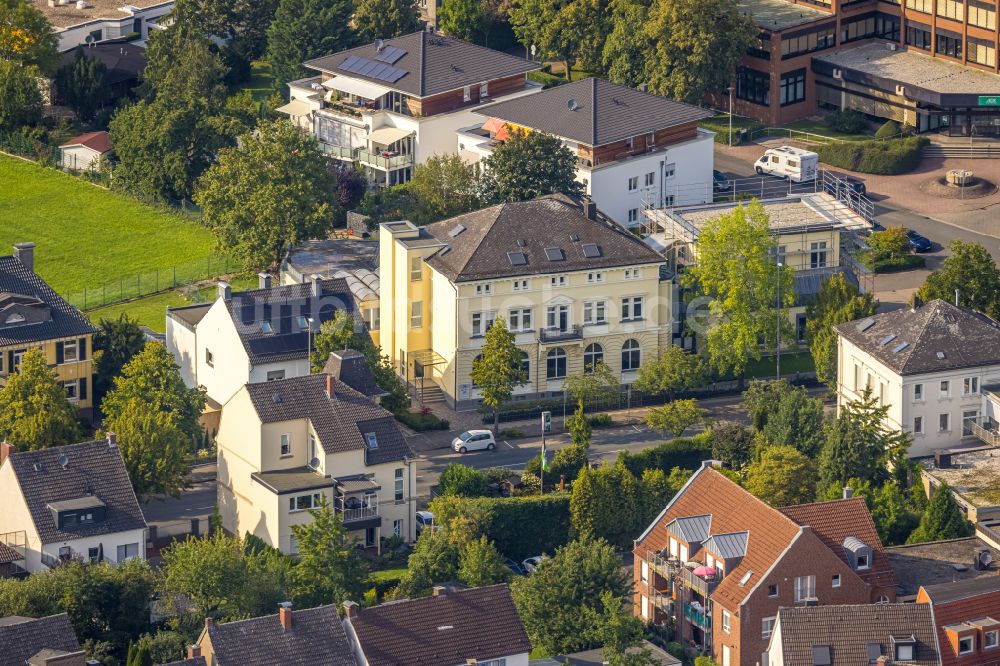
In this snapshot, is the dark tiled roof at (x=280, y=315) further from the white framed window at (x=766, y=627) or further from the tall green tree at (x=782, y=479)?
the white framed window at (x=766, y=627)

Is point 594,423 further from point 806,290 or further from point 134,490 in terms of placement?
point 134,490

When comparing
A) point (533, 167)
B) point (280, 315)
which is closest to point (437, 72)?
point (533, 167)

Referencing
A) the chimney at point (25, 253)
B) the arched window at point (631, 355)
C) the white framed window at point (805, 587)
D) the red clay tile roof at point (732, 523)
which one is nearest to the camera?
the white framed window at point (805, 587)

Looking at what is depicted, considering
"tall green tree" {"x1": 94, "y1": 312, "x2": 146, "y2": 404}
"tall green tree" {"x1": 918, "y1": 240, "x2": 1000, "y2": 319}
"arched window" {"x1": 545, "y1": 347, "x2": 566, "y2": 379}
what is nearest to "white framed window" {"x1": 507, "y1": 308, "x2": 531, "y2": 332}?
"arched window" {"x1": 545, "y1": 347, "x2": 566, "y2": 379}

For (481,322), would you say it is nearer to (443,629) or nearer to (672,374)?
(672,374)

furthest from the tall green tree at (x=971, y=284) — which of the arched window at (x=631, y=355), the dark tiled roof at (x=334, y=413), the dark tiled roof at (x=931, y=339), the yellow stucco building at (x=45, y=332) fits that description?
the yellow stucco building at (x=45, y=332)
